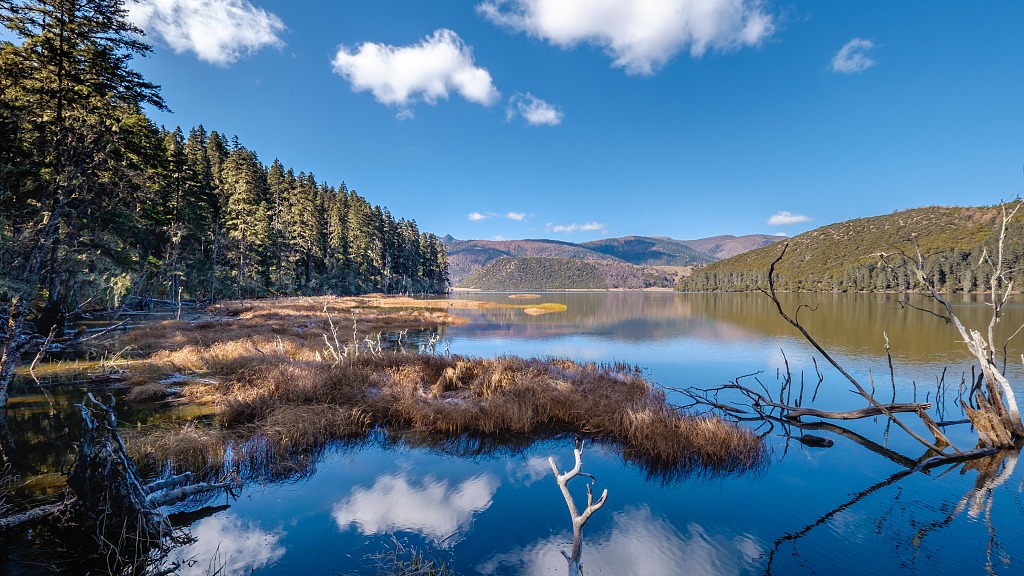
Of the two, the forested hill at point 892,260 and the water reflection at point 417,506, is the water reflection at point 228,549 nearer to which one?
the water reflection at point 417,506

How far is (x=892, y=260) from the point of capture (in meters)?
142

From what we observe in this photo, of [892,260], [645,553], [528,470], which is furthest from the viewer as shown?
[892,260]

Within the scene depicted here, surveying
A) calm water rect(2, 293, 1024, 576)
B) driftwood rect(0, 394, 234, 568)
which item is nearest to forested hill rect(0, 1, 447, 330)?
driftwood rect(0, 394, 234, 568)

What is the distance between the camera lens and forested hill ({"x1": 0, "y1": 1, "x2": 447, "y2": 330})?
14.2 metres

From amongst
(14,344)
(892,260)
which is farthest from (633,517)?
(892,260)

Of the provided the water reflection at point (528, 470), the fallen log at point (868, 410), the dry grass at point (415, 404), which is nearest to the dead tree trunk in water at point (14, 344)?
the dry grass at point (415, 404)

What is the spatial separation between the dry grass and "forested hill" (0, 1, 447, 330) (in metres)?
3.96

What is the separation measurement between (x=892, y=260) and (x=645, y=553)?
648 ft

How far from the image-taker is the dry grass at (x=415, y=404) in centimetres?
911

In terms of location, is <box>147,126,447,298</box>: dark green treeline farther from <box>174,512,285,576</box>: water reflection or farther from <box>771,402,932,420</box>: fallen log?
<box>771,402,932,420</box>: fallen log

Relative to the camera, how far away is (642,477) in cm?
849

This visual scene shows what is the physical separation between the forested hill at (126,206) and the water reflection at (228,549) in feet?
15.2

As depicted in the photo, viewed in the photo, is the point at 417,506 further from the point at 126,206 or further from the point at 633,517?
the point at 126,206

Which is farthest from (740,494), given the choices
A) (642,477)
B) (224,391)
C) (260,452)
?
(224,391)
